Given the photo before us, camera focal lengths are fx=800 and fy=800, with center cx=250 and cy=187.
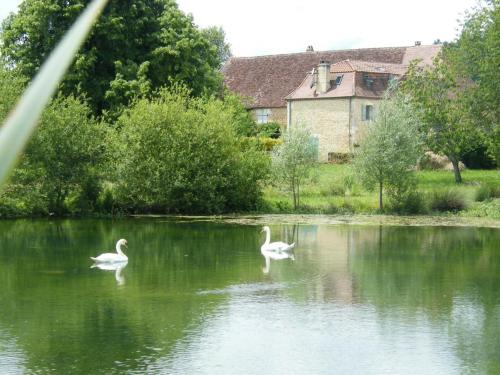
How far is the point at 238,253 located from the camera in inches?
951

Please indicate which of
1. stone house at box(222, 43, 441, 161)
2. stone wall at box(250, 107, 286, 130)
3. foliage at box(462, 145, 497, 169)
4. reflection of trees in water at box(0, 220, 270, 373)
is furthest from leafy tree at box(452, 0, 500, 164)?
stone wall at box(250, 107, 286, 130)

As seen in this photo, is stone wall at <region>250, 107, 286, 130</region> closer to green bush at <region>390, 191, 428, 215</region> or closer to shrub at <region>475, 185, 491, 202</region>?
shrub at <region>475, 185, 491, 202</region>

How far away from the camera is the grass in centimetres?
3553

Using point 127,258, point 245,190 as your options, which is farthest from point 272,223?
point 127,258

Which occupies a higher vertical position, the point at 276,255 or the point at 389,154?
the point at 389,154

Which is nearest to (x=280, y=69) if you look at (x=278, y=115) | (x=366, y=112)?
(x=278, y=115)

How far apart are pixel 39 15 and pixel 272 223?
1959 cm

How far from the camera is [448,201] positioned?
35594 millimetres

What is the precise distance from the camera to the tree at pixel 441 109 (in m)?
43.4

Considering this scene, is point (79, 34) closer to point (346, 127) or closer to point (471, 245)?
point (471, 245)

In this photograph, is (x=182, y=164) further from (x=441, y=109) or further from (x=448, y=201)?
(x=441, y=109)

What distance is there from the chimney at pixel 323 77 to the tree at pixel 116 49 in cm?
1176

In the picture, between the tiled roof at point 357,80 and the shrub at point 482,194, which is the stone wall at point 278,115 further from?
→ the shrub at point 482,194

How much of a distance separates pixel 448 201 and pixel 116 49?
20.5m
